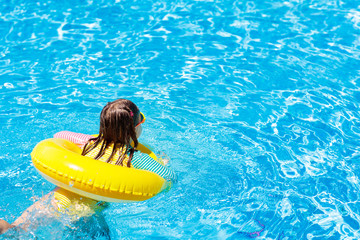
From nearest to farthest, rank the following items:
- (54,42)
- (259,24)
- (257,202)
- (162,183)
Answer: (162,183), (257,202), (54,42), (259,24)

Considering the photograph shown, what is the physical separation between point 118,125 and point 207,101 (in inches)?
107

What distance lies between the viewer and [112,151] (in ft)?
13.0

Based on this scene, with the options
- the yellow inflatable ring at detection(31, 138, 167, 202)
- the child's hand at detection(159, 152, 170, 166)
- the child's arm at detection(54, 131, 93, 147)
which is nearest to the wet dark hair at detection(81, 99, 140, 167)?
the yellow inflatable ring at detection(31, 138, 167, 202)

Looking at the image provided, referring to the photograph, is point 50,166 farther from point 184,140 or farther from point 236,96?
point 236,96

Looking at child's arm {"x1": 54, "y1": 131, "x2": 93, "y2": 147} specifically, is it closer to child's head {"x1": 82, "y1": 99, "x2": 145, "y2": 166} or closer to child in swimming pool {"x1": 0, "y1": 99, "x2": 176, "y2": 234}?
child in swimming pool {"x1": 0, "y1": 99, "x2": 176, "y2": 234}

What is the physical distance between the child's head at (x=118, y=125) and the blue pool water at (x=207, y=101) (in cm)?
85

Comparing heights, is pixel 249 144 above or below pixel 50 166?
below

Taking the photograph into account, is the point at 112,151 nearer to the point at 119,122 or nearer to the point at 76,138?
the point at 119,122

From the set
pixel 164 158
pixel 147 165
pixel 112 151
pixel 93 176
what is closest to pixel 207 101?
pixel 164 158

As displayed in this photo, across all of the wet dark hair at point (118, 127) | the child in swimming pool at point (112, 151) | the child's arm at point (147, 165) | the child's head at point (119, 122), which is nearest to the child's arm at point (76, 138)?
the child in swimming pool at point (112, 151)

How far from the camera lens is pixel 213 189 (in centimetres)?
490

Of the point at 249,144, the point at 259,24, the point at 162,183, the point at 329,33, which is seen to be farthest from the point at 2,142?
the point at 329,33

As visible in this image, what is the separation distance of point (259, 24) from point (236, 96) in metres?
2.36

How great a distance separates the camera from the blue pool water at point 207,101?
15.2 feet
